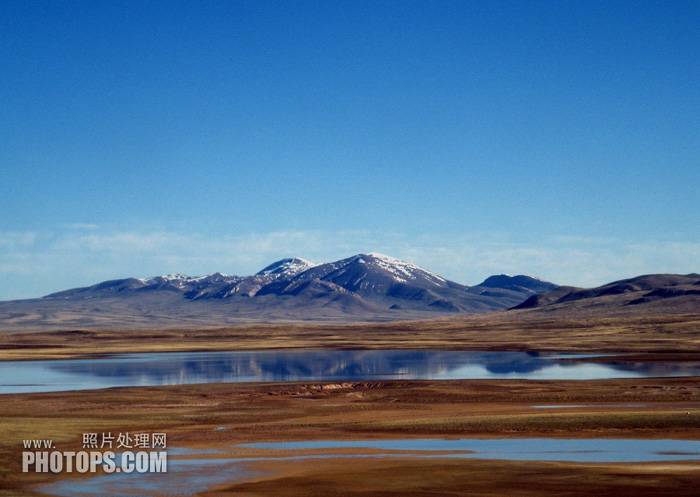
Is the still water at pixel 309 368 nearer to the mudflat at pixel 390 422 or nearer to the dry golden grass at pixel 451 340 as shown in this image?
the mudflat at pixel 390 422

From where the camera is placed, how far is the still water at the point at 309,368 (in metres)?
73.0

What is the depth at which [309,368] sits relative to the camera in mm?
87438

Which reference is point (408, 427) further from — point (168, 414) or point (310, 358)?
point (310, 358)

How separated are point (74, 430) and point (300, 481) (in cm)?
1623

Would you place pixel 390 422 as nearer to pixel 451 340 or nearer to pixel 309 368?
pixel 309 368

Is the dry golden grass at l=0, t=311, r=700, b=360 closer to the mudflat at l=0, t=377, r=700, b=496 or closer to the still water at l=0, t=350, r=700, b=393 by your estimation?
the still water at l=0, t=350, r=700, b=393

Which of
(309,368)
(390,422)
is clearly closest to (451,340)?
(309,368)

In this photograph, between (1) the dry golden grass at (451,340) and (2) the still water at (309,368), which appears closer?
(2) the still water at (309,368)

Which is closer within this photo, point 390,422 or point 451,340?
point 390,422

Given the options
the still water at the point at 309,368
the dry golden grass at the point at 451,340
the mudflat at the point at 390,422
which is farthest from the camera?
the dry golden grass at the point at 451,340

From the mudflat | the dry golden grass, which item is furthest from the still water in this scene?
the dry golden grass

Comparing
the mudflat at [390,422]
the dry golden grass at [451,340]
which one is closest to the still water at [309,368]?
the mudflat at [390,422]

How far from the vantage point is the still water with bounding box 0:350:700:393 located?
7300 centimetres

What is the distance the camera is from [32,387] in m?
67.8
